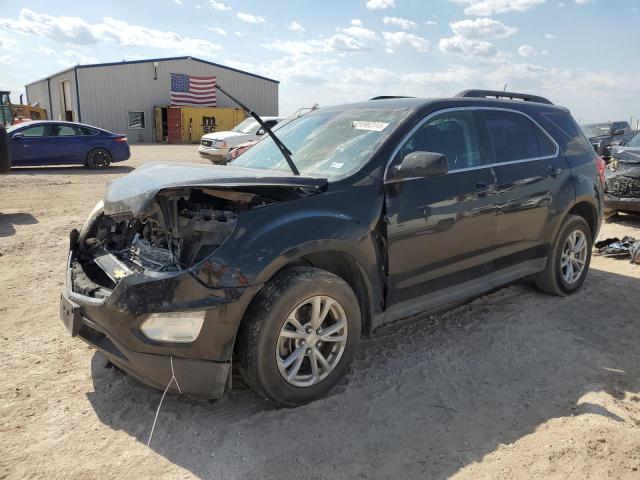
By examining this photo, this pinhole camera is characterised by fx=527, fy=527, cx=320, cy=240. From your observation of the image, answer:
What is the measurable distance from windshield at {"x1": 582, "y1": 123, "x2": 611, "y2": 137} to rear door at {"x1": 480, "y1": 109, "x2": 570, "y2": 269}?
1550cm

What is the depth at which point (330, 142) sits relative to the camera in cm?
391

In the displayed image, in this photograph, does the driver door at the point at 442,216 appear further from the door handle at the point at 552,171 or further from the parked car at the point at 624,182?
the parked car at the point at 624,182

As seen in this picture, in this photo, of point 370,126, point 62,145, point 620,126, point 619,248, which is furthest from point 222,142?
point 620,126

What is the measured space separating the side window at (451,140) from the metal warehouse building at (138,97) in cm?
3335

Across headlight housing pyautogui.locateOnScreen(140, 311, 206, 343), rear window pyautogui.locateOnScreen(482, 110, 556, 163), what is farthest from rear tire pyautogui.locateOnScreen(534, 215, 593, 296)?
headlight housing pyautogui.locateOnScreen(140, 311, 206, 343)

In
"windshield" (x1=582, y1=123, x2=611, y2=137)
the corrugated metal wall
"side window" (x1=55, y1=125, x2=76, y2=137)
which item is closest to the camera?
"side window" (x1=55, y1=125, x2=76, y2=137)

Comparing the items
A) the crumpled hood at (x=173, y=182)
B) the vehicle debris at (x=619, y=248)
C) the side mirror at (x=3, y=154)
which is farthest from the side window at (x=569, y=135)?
the side mirror at (x=3, y=154)

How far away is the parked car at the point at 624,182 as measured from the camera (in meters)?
8.39

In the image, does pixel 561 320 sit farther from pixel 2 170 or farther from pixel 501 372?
pixel 2 170

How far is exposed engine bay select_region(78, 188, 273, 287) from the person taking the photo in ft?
9.95

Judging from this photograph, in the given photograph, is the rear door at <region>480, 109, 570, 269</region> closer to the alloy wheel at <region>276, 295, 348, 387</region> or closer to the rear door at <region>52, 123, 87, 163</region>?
the alloy wheel at <region>276, 295, 348, 387</region>

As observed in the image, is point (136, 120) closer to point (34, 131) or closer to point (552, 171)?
point (34, 131)

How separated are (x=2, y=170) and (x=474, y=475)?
8282mm

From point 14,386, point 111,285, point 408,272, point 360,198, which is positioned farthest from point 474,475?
point 14,386
